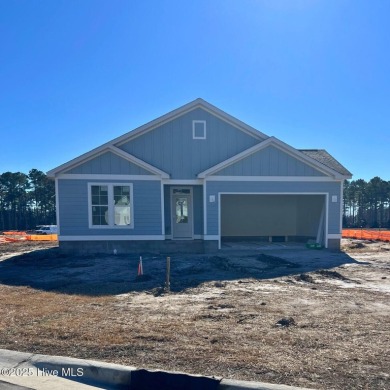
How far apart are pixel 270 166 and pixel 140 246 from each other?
6.31 metres

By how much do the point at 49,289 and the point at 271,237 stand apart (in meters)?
12.2

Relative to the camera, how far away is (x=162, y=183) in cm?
1359

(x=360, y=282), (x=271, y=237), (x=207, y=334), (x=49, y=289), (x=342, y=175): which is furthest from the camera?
(x=271, y=237)

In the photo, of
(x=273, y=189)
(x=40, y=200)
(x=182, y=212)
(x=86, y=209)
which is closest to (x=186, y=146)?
(x=182, y=212)

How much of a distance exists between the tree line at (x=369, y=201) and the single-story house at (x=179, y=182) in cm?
3178

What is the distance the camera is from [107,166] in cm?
1311

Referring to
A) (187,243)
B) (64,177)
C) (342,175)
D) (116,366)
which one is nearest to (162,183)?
(187,243)

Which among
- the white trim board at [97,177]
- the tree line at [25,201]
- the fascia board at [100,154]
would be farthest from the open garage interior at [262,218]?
the tree line at [25,201]

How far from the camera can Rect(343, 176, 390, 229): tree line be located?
1704 inches

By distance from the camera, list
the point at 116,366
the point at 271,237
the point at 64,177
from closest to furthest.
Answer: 1. the point at 116,366
2. the point at 64,177
3. the point at 271,237

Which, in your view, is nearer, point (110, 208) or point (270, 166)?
point (110, 208)

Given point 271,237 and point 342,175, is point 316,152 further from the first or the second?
point 271,237

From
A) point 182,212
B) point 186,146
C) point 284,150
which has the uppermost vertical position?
point 186,146

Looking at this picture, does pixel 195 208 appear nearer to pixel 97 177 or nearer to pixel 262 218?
pixel 262 218
